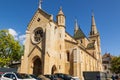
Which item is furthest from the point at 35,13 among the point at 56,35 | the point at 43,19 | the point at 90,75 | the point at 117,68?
the point at 117,68

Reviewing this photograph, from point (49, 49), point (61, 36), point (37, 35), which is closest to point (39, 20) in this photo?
point (37, 35)

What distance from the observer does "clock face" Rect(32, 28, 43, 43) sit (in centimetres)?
4096

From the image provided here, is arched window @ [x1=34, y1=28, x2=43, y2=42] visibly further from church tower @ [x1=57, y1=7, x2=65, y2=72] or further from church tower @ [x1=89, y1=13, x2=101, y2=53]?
church tower @ [x1=89, y1=13, x2=101, y2=53]

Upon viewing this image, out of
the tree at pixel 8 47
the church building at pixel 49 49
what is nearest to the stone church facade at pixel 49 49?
the church building at pixel 49 49

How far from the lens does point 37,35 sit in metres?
41.7

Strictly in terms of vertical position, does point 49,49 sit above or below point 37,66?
above

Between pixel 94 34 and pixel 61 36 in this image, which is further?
pixel 94 34

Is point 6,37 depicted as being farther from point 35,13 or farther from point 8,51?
point 35,13

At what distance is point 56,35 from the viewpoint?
1671 inches

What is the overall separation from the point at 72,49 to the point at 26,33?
12.6m

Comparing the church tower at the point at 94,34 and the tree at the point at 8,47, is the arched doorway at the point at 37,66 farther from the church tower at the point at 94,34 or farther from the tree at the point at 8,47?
the church tower at the point at 94,34

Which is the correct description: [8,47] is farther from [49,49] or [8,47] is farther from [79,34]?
A: [79,34]

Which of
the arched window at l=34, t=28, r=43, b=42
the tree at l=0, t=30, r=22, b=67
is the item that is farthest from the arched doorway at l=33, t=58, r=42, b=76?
the tree at l=0, t=30, r=22, b=67

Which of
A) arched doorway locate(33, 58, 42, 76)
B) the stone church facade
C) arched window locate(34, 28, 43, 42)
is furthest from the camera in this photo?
arched window locate(34, 28, 43, 42)
